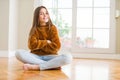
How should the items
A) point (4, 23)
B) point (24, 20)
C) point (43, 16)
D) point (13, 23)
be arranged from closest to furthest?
point (43, 16) → point (4, 23) → point (13, 23) → point (24, 20)

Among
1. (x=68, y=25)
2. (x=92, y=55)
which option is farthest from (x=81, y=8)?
(x=92, y=55)

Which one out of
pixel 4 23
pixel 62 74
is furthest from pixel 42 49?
pixel 4 23

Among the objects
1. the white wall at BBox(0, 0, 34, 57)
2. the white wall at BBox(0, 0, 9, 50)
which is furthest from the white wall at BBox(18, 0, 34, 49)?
the white wall at BBox(0, 0, 9, 50)

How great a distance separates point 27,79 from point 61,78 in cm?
26

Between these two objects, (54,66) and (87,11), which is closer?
(54,66)

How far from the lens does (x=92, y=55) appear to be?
4.12 metres

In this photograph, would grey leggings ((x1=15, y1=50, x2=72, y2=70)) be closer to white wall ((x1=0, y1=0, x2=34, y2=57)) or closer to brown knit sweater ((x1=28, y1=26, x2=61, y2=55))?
brown knit sweater ((x1=28, y1=26, x2=61, y2=55))

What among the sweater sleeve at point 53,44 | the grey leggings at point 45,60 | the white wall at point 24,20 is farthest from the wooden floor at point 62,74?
the white wall at point 24,20

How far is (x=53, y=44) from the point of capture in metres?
2.41

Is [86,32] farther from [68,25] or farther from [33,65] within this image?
[33,65]

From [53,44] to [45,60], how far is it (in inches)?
7.3

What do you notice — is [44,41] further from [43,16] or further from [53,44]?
[43,16]

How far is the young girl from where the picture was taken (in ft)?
7.53

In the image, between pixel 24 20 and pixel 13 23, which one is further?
pixel 24 20
